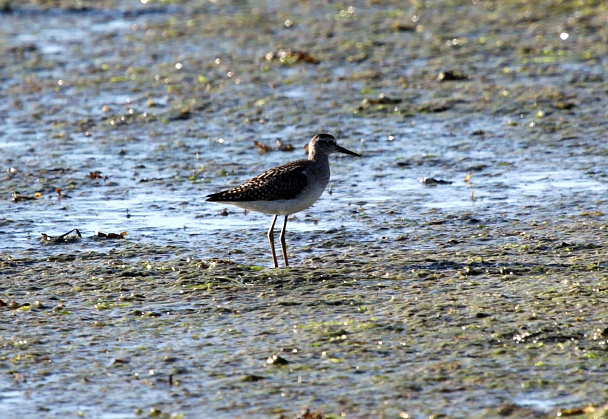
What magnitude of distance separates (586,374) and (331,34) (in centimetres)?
1256

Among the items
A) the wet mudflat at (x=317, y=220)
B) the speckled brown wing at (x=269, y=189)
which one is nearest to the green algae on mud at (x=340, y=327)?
the wet mudflat at (x=317, y=220)

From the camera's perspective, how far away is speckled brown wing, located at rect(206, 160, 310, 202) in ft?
29.9

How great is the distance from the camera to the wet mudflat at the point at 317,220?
21.5 ft

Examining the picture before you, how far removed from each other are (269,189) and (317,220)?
1319 mm

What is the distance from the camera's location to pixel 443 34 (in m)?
17.9

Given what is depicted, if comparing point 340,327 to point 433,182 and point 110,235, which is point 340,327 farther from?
point 433,182

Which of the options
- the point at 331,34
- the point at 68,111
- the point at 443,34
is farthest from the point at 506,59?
the point at 68,111

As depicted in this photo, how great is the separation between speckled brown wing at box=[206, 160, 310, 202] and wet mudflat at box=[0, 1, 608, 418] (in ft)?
1.72

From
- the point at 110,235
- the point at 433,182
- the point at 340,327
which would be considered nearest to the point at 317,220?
the point at 433,182

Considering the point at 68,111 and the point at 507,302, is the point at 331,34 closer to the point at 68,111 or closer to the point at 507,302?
the point at 68,111

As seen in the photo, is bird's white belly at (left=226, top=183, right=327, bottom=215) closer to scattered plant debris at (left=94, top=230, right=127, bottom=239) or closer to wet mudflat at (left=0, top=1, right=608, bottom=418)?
wet mudflat at (left=0, top=1, right=608, bottom=418)

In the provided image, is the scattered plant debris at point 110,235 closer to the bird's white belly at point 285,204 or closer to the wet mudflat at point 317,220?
the wet mudflat at point 317,220

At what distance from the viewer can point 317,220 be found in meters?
10.4

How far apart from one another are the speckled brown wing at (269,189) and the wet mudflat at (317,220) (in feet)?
1.72
